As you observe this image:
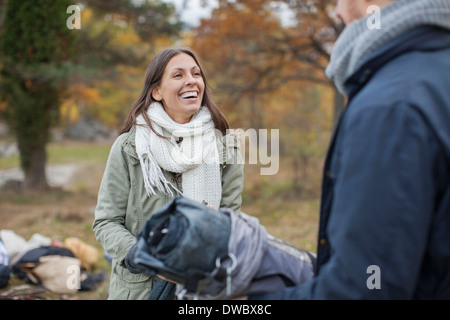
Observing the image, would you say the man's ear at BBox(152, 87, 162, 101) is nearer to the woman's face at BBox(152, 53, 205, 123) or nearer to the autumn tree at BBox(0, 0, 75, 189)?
the woman's face at BBox(152, 53, 205, 123)

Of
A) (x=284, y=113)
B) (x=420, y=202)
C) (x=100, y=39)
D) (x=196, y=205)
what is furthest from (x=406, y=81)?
(x=284, y=113)

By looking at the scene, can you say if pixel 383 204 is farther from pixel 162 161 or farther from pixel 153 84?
pixel 153 84

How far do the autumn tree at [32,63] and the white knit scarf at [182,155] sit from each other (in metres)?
8.62

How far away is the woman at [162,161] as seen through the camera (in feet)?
7.29

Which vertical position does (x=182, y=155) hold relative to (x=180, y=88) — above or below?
below

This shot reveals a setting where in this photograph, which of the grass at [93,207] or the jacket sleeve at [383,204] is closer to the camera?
the jacket sleeve at [383,204]

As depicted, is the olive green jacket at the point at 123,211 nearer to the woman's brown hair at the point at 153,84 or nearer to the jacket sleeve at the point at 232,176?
the woman's brown hair at the point at 153,84

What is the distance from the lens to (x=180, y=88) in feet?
7.99

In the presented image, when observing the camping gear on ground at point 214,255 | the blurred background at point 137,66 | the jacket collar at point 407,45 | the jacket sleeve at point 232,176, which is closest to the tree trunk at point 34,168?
the blurred background at point 137,66

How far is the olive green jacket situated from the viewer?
218 centimetres

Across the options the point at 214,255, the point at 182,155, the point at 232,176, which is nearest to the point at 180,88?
the point at 182,155

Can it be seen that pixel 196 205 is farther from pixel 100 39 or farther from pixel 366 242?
pixel 100 39

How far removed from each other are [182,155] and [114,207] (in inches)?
18.7
